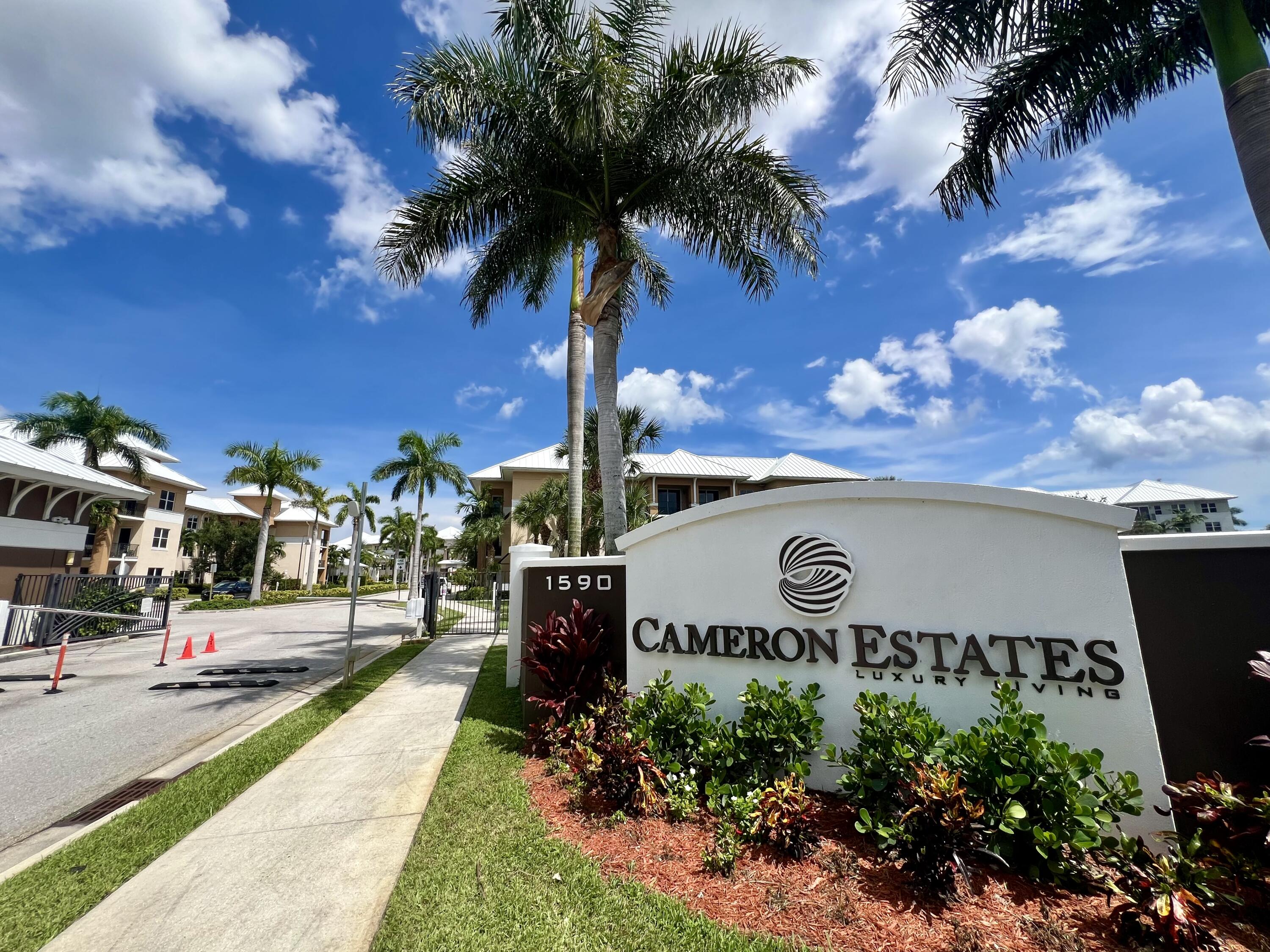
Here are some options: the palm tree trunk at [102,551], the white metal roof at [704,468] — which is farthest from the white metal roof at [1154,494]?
the palm tree trunk at [102,551]

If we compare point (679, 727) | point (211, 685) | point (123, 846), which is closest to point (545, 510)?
point (211, 685)

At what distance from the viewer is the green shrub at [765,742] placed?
4.57m

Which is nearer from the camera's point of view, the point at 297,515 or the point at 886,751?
the point at 886,751

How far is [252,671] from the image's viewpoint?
1189 cm

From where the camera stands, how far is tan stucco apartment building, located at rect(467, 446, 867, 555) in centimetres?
3431

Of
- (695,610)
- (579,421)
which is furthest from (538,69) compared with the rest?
(695,610)

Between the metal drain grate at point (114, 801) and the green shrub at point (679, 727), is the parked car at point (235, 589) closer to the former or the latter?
the metal drain grate at point (114, 801)

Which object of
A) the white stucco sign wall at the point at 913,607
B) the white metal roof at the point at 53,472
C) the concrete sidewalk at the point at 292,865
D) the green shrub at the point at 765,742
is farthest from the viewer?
the white metal roof at the point at 53,472

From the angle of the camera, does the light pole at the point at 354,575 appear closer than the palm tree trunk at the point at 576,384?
Yes

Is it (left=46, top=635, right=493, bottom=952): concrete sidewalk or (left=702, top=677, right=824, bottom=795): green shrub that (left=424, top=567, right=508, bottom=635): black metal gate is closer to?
(left=46, top=635, right=493, bottom=952): concrete sidewalk

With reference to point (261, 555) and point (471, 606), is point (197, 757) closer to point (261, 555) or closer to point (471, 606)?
point (471, 606)

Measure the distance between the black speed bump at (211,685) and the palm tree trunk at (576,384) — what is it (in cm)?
710

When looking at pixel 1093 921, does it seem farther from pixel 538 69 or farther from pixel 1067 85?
pixel 538 69

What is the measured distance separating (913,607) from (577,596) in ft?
13.6
